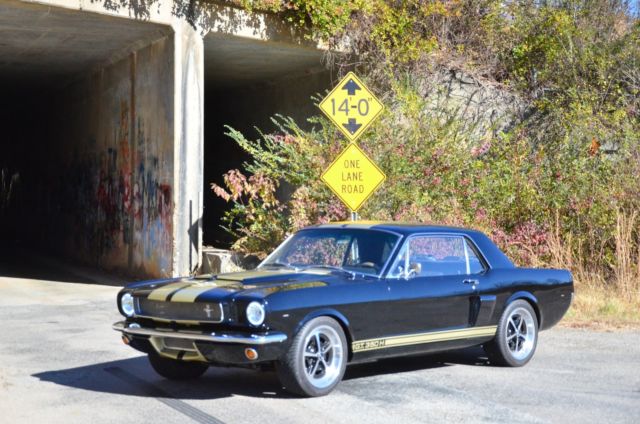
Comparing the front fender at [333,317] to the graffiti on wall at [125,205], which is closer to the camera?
the front fender at [333,317]

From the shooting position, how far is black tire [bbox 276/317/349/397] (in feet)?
22.9

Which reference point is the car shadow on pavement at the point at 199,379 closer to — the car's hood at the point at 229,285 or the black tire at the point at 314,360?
the black tire at the point at 314,360

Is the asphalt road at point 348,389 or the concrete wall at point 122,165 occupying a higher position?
the concrete wall at point 122,165

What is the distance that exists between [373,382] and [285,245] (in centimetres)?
157

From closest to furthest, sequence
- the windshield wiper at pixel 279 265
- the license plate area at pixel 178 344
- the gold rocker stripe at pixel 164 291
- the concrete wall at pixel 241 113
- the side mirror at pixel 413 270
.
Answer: the license plate area at pixel 178 344 → the gold rocker stripe at pixel 164 291 → the side mirror at pixel 413 270 → the windshield wiper at pixel 279 265 → the concrete wall at pixel 241 113

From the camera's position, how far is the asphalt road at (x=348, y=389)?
6.66m

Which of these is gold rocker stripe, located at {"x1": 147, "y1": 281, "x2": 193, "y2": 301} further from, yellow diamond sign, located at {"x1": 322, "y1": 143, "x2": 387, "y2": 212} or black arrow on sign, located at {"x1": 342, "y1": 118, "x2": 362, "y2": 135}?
black arrow on sign, located at {"x1": 342, "y1": 118, "x2": 362, "y2": 135}

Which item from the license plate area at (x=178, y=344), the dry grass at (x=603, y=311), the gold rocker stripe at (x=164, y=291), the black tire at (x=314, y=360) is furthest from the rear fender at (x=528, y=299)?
the license plate area at (x=178, y=344)

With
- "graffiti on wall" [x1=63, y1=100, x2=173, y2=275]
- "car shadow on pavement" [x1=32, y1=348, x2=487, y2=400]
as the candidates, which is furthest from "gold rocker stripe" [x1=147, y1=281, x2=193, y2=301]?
"graffiti on wall" [x1=63, y1=100, x2=173, y2=275]

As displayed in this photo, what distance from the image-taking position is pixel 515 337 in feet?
29.3

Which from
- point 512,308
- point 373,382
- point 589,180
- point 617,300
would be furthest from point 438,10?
point 373,382

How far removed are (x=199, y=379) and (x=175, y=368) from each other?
26cm

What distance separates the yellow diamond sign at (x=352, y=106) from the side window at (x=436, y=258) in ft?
14.6

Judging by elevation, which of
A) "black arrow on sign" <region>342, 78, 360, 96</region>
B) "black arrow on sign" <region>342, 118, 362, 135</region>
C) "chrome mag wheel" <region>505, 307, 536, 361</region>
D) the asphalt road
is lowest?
the asphalt road
